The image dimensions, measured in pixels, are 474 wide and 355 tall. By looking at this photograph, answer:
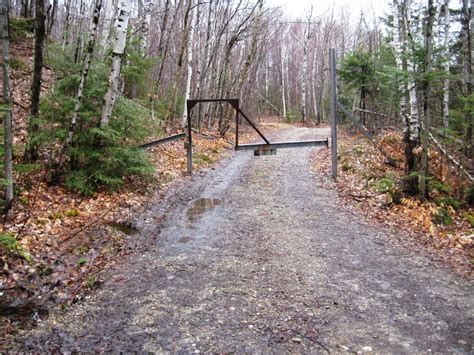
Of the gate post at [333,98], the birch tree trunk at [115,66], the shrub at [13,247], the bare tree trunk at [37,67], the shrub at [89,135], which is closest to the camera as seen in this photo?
the shrub at [13,247]

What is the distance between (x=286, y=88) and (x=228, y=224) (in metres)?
39.4

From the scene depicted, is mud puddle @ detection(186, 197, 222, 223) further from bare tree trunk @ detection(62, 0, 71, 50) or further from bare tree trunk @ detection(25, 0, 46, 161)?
bare tree trunk @ detection(62, 0, 71, 50)

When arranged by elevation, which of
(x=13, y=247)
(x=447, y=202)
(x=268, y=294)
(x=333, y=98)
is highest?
(x=333, y=98)

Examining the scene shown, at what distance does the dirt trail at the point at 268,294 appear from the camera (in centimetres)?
399

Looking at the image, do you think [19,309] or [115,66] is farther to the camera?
[115,66]

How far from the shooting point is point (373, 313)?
458cm

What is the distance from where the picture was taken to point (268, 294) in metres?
4.97

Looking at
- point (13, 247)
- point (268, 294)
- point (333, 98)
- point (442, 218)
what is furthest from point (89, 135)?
point (442, 218)

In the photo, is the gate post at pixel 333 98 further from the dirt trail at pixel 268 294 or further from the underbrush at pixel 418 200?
the dirt trail at pixel 268 294

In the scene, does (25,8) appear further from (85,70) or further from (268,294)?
(268,294)

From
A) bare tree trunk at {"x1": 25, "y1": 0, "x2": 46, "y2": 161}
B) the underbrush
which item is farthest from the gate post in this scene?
bare tree trunk at {"x1": 25, "y1": 0, "x2": 46, "y2": 161}

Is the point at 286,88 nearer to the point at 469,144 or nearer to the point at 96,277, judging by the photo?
the point at 469,144

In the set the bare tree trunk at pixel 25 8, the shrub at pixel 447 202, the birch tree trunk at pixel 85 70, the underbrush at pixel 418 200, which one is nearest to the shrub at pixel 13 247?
the birch tree trunk at pixel 85 70

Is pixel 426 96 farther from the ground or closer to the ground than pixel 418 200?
farther from the ground
